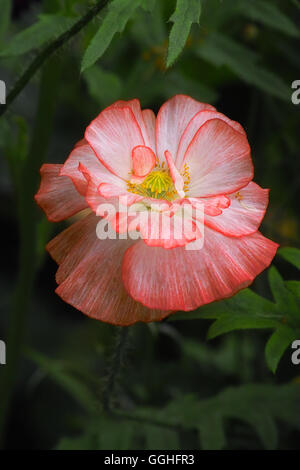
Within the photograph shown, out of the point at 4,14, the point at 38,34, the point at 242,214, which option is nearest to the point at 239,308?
the point at 242,214

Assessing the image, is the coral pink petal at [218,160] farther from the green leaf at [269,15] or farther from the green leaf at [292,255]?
the green leaf at [269,15]

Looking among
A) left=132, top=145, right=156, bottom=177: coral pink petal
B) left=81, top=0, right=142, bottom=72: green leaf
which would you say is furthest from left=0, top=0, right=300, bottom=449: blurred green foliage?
left=132, top=145, right=156, bottom=177: coral pink petal

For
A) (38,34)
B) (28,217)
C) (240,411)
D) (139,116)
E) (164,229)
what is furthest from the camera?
(28,217)

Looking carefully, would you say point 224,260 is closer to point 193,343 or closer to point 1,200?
point 193,343

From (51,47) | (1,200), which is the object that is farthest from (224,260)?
(1,200)

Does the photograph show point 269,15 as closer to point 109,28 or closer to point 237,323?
point 109,28
